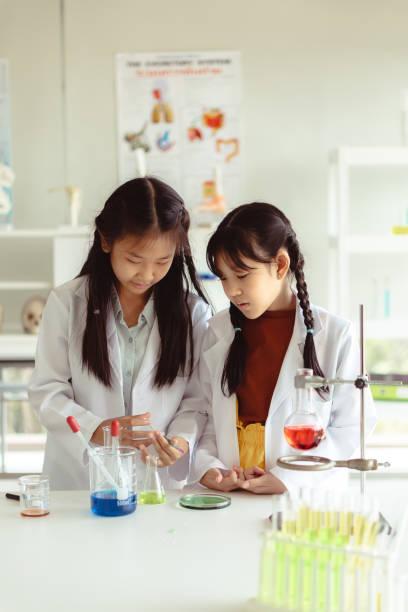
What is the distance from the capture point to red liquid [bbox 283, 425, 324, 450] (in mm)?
1414

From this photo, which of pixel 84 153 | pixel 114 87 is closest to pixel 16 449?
pixel 84 153

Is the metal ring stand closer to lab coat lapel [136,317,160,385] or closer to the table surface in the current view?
the table surface

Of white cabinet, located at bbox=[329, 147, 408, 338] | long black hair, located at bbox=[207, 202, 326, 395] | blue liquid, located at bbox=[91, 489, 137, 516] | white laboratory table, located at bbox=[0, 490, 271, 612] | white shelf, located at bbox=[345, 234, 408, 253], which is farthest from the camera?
white cabinet, located at bbox=[329, 147, 408, 338]

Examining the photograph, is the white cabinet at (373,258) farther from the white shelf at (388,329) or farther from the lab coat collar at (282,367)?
the lab coat collar at (282,367)

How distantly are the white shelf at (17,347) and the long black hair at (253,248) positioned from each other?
7.79 ft

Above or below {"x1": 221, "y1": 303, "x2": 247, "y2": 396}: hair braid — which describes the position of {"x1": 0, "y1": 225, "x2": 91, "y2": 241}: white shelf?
above

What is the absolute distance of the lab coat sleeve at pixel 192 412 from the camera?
6.18ft

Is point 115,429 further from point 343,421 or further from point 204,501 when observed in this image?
point 343,421

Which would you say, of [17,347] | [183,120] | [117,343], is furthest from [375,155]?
[117,343]

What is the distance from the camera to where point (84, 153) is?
450 cm

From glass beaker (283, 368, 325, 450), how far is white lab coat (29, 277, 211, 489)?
0.52 meters

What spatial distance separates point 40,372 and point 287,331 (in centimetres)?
59

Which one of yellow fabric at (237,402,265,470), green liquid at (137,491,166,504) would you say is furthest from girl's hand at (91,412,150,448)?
yellow fabric at (237,402,265,470)

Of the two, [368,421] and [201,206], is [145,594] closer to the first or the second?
[368,421]
